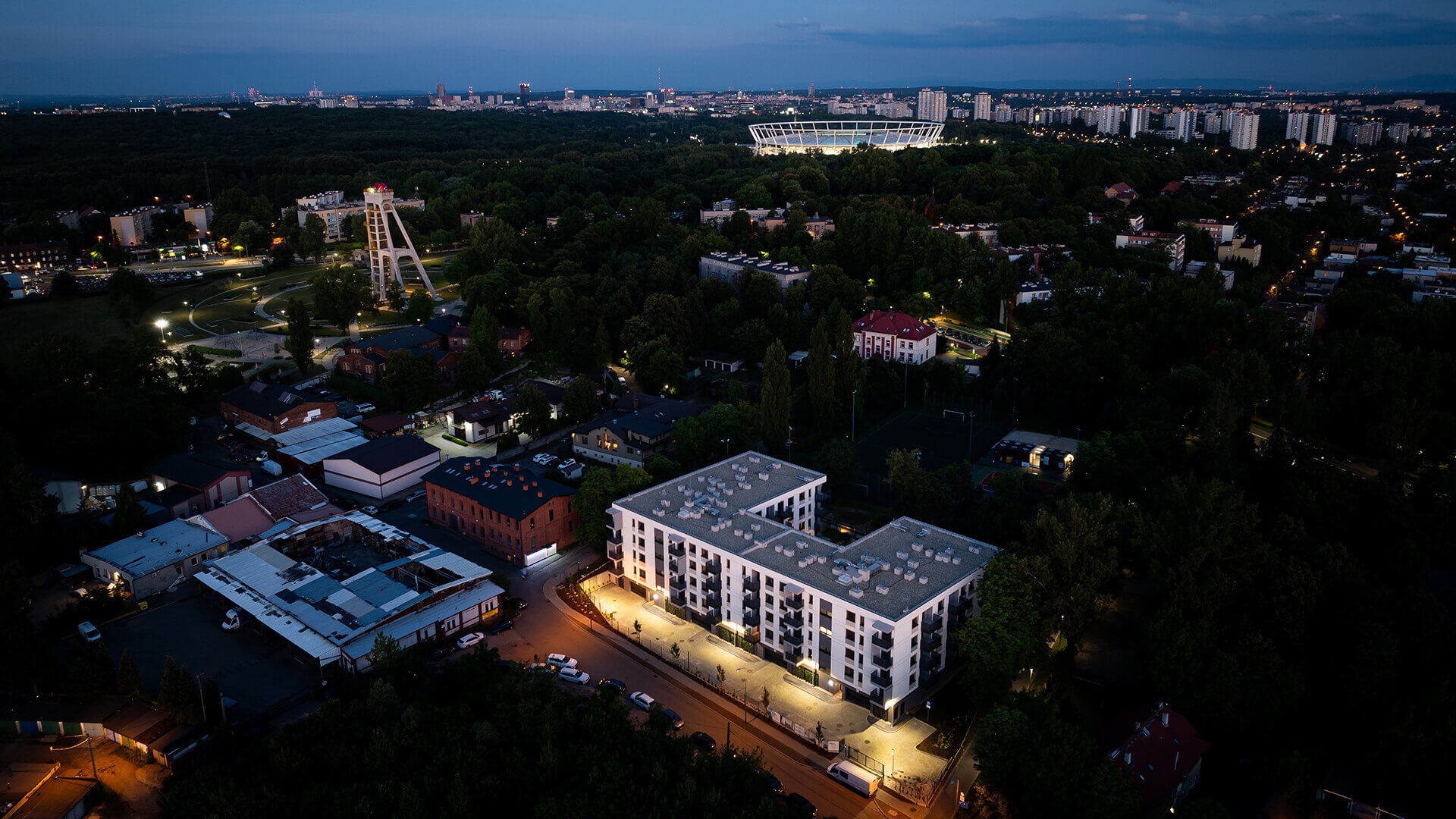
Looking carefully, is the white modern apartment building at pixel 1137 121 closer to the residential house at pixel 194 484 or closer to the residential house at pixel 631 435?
the residential house at pixel 631 435

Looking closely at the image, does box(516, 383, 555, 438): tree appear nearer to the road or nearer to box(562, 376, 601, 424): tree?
box(562, 376, 601, 424): tree

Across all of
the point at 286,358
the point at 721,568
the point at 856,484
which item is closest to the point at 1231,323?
the point at 856,484

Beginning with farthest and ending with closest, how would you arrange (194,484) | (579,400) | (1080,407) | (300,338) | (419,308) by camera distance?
(419,308) → (300,338) → (579,400) → (1080,407) → (194,484)

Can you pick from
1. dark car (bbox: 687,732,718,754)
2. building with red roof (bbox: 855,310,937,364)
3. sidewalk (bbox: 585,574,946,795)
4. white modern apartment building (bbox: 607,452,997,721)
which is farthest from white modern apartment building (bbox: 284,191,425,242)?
dark car (bbox: 687,732,718,754)

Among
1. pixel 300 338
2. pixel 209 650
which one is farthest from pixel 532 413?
pixel 209 650

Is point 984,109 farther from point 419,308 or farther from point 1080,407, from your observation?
point 1080,407

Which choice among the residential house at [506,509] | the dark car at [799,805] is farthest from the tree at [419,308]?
the dark car at [799,805]
